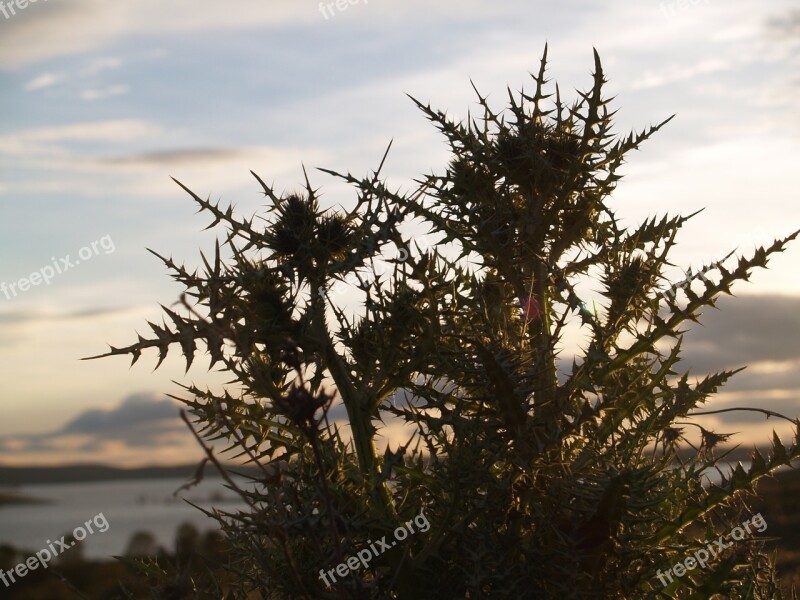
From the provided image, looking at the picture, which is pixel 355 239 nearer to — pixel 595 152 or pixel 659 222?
pixel 595 152

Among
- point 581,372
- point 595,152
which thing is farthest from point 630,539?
point 595,152

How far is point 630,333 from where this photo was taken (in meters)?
2.53

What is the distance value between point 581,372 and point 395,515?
660 mm

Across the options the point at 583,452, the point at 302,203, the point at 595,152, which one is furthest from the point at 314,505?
the point at 595,152

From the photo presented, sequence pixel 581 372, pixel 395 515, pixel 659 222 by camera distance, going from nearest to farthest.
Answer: pixel 395 515 < pixel 581 372 < pixel 659 222

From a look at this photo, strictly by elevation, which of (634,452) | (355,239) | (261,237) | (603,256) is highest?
(261,237)

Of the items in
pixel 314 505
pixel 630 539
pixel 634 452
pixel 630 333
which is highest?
pixel 630 333

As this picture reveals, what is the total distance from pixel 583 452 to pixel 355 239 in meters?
0.90

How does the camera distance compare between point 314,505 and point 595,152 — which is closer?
point 314,505

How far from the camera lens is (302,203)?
2557mm

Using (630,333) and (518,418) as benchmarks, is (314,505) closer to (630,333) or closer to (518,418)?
(518,418)

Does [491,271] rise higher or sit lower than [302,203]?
lower

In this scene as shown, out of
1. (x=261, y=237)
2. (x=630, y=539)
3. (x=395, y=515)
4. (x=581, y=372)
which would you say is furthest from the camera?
(x=261, y=237)

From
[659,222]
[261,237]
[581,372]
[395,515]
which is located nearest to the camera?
[395,515]
